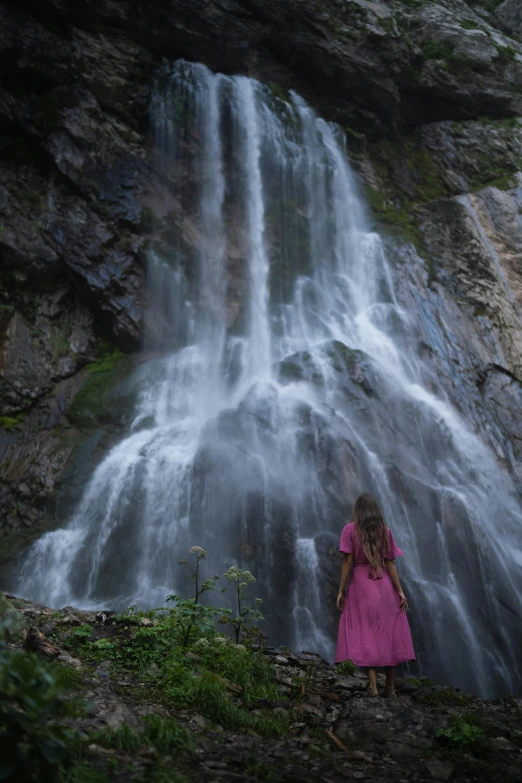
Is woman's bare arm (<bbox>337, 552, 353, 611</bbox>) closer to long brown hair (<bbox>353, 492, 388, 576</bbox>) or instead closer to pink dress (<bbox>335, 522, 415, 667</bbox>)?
pink dress (<bbox>335, 522, 415, 667</bbox>)

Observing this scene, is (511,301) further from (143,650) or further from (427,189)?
(143,650)

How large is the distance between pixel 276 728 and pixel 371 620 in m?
1.26

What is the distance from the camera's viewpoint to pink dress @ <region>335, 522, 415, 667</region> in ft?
14.5

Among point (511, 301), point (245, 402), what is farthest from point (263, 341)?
point (511, 301)

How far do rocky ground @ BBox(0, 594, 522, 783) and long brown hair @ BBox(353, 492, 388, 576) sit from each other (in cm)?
100

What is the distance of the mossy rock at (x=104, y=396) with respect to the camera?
14.0m

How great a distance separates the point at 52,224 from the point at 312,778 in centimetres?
1564

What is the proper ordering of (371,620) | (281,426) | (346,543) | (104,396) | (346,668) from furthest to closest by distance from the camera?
(104,396) < (281,426) < (346,668) < (346,543) < (371,620)

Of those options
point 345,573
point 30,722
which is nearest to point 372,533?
point 345,573

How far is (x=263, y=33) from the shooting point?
65.1ft

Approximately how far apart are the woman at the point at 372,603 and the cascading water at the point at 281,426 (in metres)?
4.09

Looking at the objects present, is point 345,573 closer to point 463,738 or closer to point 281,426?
point 463,738

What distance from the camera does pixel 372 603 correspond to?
4516 millimetres

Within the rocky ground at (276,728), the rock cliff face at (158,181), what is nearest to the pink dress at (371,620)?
the rocky ground at (276,728)
